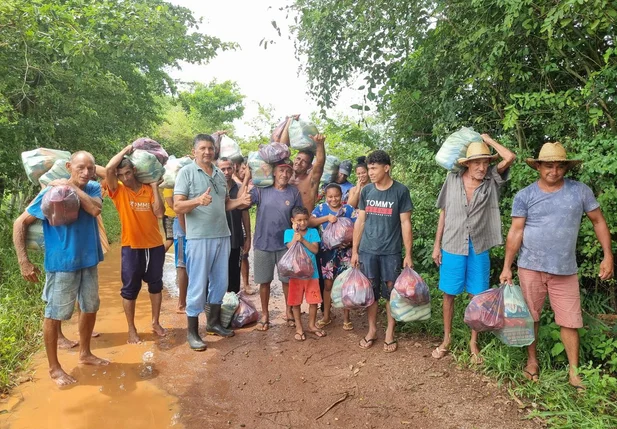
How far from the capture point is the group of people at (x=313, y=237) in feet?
10.2

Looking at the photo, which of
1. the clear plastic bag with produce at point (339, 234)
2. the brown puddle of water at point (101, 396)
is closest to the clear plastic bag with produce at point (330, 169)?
the clear plastic bag with produce at point (339, 234)

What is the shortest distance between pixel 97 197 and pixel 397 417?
2.98 meters

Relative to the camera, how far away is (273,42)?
547 centimetres

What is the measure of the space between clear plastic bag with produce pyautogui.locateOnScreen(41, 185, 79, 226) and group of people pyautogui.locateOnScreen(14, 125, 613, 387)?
84 millimetres

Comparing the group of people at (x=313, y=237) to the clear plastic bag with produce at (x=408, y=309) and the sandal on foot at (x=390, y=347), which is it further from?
the clear plastic bag with produce at (x=408, y=309)

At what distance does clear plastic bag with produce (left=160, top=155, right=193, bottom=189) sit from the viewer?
4.57 m

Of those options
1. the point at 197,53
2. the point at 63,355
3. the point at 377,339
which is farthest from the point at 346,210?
the point at 197,53

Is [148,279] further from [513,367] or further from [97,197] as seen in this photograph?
[513,367]

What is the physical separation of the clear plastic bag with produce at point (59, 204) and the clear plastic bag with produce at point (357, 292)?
7.98 ft

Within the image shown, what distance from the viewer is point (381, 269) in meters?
3.98

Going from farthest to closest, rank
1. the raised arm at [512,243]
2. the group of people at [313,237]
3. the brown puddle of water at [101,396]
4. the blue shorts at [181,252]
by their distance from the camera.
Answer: the blue shorts at [181,252] < the raised arm at [512,243] < the group of people at [313,237] < the brown puddle of water at [101,396]

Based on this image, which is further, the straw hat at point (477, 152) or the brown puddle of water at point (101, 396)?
the straw hat at point (477, 152)

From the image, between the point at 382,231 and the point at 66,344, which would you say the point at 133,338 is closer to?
the point at 66,344

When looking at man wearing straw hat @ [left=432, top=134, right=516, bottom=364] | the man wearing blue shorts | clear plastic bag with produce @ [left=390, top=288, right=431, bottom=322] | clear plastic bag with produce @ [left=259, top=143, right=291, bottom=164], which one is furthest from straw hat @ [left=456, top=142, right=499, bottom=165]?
the man wearing blue shorts
